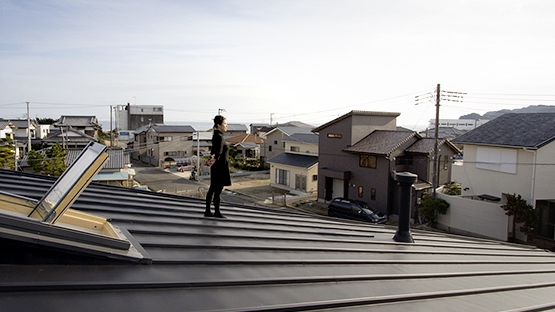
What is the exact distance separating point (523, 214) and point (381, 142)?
25.8 feet

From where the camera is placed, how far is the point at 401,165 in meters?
20.0

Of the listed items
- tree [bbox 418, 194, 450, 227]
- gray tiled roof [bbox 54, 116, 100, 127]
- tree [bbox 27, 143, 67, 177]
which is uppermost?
gray tiled roof [bbox 54, 116, 100, 127]

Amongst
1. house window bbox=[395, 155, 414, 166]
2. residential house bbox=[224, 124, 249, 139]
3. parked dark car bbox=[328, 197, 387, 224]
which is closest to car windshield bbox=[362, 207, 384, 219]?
parked dark car bbox=[328, 197, 387, 224]

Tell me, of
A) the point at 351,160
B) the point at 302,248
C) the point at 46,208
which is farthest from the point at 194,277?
the point at 351,160

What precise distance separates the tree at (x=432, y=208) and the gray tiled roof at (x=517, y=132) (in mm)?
3510

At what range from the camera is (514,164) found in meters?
16.0

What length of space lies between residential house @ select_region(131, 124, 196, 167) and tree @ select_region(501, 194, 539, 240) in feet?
98.7

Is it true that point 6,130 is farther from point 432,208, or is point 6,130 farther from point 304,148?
point 432,208

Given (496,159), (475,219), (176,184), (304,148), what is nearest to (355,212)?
(475,219)

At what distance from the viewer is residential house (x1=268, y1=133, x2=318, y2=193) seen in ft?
83.8

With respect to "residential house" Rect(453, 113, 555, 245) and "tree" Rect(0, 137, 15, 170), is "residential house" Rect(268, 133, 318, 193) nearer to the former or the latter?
"residential house" Rect(453, 113, 555, 245)

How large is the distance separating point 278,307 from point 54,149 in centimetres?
2387

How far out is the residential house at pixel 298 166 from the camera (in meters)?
25.5

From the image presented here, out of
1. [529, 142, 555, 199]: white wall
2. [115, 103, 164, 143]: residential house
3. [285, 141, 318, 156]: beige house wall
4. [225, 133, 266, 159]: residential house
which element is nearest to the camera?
[529, 142, 555, 199]: white wall
